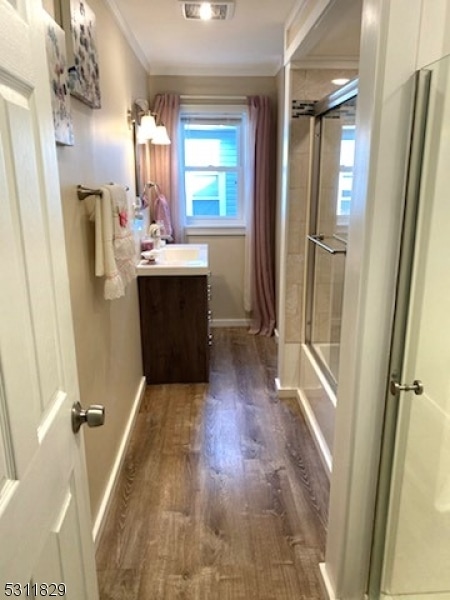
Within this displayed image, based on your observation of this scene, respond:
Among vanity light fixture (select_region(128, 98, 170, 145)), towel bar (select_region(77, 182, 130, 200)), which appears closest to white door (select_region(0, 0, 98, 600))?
towel bar (select_region(77, 182, 130, 200))

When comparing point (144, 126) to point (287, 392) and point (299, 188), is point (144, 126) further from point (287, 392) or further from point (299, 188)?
point (287, 392)

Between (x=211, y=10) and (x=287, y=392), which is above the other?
(x=211, y=10)

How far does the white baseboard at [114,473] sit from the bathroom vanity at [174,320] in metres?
0.31

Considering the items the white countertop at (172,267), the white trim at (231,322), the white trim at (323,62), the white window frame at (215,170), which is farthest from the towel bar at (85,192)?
the white trim at (231,322)

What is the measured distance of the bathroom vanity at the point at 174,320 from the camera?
309cm

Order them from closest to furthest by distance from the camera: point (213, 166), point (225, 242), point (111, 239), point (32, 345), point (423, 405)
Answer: point (32, 345), point (423, 405), point (111, 239), point (213, 166), point (225, 242)

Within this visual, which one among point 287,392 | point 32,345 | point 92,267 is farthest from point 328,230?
point 32,345

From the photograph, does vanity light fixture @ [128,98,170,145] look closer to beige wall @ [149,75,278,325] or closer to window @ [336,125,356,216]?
beige wall @ [149,75,278,325]

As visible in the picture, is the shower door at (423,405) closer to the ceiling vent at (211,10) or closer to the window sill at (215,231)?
the ceiling vent at (211,10)

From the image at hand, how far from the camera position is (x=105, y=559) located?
5.77ft

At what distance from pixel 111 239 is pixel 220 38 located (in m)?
2.05

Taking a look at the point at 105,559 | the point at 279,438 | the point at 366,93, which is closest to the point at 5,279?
the point at 366,93

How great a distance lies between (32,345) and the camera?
31.1 inches

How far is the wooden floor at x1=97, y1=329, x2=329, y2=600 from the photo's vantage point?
167 cm
